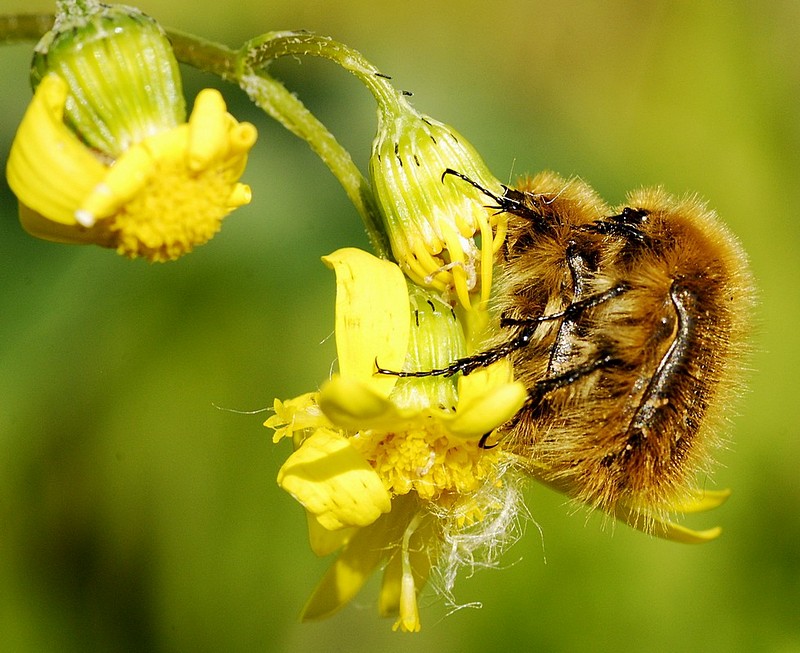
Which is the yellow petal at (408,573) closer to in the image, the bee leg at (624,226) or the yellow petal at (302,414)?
the yellow petal at (302,414)

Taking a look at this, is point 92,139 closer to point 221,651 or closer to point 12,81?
point 12,81

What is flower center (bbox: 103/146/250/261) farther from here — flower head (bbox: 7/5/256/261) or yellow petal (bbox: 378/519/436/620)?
yellow petal (bbox: 378/519/436/620)

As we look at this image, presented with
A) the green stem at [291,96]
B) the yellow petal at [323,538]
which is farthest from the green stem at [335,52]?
the yellow petal at [323,538]

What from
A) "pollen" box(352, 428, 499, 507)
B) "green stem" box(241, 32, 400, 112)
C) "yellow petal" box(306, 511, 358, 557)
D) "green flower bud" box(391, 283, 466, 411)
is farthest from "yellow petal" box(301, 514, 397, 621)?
"green stem" box(241, 32, 400, 112)

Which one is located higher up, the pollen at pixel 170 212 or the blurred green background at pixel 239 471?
the pollen at pixel 170 212

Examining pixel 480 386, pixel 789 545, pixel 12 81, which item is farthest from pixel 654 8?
pixel 480 386

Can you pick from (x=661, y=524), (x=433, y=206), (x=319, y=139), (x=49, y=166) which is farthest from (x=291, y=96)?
(x=661, y=524)
